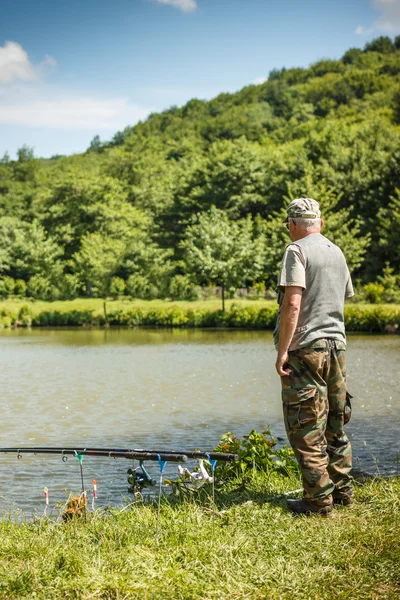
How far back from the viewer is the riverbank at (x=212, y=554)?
396cm

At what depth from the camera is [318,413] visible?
17.8 feet

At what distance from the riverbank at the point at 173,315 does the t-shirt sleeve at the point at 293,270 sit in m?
32.2

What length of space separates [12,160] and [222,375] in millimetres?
97978

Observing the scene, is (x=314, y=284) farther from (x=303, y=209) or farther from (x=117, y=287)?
(x=117, y=287)

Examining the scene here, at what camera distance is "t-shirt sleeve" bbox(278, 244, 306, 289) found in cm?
546

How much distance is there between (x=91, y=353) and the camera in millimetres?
28875

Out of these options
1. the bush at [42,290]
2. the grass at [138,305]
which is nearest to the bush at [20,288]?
the bush at [42,290]

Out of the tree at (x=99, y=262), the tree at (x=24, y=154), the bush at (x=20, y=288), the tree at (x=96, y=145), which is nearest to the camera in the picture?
the tree at (x=99, y=262)

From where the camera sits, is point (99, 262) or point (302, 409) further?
point (99, 262)

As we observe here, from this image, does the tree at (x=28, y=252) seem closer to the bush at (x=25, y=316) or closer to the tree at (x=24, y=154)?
the bush at (x=25, y=316)

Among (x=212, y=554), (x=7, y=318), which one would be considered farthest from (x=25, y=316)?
(x=212, y=554)

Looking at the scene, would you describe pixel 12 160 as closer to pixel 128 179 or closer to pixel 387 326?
pixel 128 179

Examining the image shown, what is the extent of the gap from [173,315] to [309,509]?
40287 millimetres

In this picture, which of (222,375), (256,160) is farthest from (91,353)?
(256,160)
